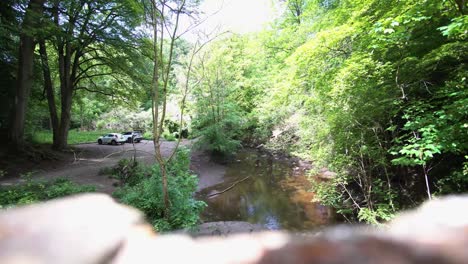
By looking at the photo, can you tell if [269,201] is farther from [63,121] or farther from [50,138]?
[50,138]

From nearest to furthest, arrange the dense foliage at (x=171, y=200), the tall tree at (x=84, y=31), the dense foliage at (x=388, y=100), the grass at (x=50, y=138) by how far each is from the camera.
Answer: the dense foliage at (x=388, y=100), the dense foliage at (x=171, y=200), the tall tree at (x=84, y=31), the grass at (x=50, y=138)

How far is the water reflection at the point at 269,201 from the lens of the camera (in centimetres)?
782

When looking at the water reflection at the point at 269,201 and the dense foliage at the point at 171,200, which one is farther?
the water reflection at the point at 269,201

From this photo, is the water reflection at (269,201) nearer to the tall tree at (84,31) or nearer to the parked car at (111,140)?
the tall tree at (84,31)

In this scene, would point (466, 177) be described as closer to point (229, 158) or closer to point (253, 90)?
point (229, 158)

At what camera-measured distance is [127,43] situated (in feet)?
41.5

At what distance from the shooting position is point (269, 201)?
971 cm

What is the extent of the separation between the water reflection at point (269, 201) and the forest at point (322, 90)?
82 cm

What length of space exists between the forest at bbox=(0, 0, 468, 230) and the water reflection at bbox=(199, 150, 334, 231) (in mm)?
820

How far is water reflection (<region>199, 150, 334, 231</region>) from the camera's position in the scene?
308 inches

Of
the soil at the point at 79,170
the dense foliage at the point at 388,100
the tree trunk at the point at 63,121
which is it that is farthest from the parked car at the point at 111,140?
the dense foliage at the point at 388,100

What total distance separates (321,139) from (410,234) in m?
7.20

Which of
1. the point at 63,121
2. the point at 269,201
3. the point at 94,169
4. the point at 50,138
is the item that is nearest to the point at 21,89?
the point at 63,121

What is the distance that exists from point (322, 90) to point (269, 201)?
4.94 metres
